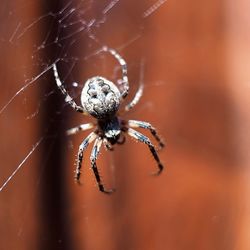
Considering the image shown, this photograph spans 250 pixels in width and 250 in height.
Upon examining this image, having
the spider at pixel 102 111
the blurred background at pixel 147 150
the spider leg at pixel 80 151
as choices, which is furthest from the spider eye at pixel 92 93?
the blurred background at pixel 147 150

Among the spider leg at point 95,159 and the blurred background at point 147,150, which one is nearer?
the spider leg at point 95,159

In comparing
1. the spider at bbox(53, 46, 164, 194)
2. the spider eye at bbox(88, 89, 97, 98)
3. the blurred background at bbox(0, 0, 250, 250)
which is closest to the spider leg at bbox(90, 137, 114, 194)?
the spider at bbox(53, 46, 164, 194)

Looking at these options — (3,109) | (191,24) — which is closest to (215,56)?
(191,24)

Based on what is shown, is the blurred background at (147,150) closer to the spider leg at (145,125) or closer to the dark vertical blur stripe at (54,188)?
the dark vertical blur stripe at (54,188)

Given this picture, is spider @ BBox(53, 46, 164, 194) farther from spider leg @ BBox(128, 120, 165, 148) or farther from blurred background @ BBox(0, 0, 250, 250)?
blurred background @ BBox(0, 0, 250, 250)

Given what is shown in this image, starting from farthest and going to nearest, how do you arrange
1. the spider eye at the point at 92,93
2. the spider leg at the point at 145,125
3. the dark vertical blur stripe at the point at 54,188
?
the dark vertical blur stripe at the point at 54,188
the spider leg at the point at 145,125
the spider eye at the point at 92,93

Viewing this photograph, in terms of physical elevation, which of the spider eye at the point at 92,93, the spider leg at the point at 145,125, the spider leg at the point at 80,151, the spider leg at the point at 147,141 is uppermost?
the spider leg at the point at 145,125

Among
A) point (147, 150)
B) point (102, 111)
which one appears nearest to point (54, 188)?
point (147, 150)

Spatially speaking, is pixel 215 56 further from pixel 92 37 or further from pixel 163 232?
pixel 163 232
